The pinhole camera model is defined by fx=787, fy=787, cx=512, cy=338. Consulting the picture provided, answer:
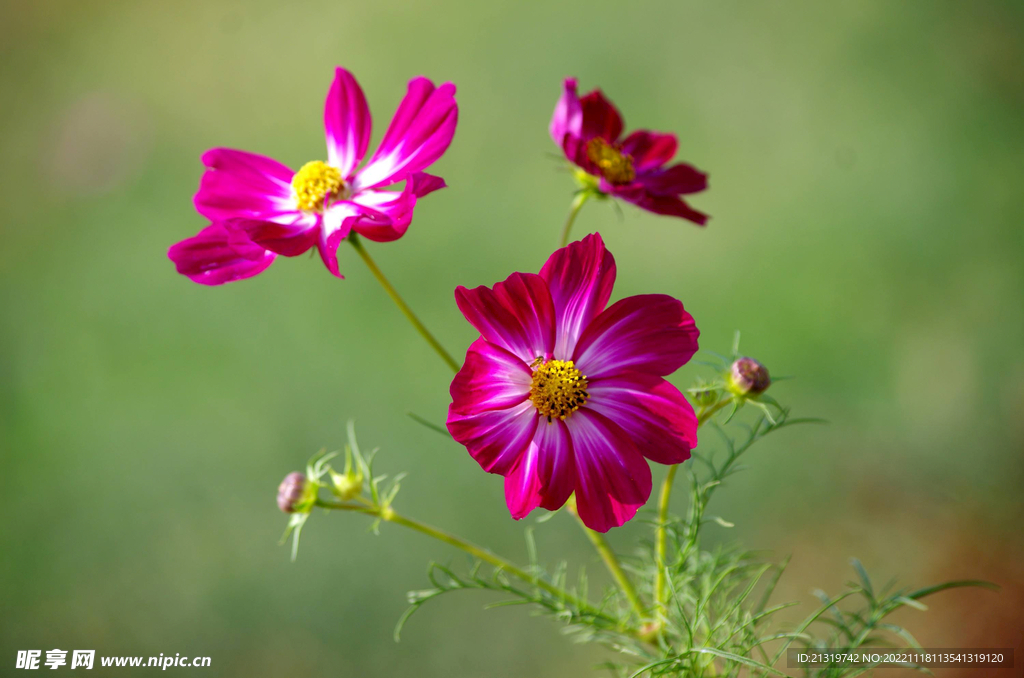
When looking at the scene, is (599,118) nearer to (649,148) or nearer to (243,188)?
(649,148)

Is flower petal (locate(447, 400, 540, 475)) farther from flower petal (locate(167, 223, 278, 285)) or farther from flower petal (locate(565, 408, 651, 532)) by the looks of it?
flower petal (locate(167, 223, 278, 285))

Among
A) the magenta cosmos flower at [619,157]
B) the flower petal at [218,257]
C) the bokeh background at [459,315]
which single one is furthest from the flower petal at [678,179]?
the bokeh background at [459,315]

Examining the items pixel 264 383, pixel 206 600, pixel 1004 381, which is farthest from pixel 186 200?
pixel 1004 381

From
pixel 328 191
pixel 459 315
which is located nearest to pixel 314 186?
pixel 328 191

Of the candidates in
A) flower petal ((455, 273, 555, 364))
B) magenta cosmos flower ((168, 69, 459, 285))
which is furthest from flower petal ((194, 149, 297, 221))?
flower petal ((455, 273, 555, 364))

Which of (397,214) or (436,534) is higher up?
(397,214)

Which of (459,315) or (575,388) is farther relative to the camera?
(459,315)
